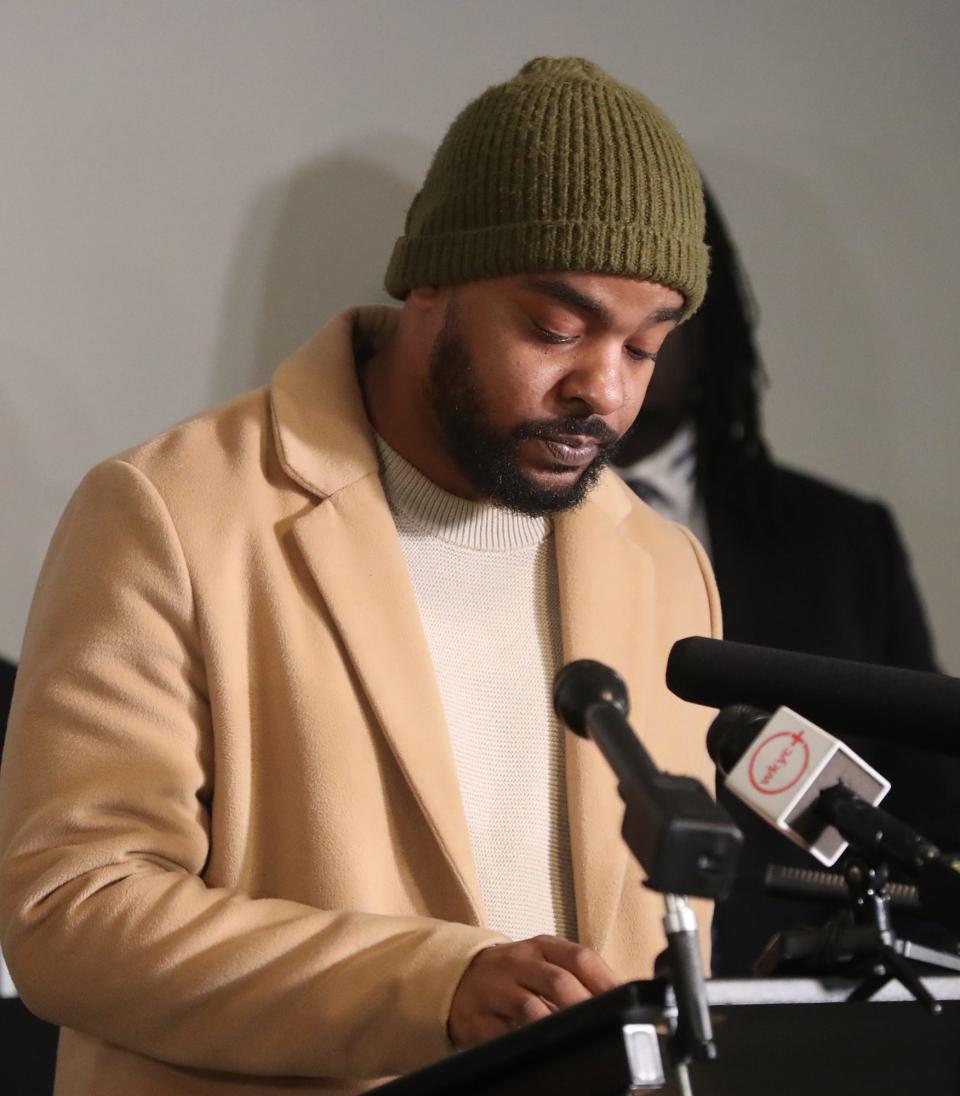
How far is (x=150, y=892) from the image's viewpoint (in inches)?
55.2

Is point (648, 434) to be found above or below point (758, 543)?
above

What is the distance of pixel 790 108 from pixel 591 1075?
2102 millimetres

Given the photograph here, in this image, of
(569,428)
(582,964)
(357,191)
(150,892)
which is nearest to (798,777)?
(582,964)

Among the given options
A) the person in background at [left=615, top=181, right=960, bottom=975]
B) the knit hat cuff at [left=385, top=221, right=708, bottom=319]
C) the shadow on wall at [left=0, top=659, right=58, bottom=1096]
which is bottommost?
the shadow on wall at [left=0, top=659, right=58, bottom=1096]

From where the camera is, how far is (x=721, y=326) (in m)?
2.53

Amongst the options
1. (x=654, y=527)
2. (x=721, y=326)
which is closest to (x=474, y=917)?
(x=654, y=527)

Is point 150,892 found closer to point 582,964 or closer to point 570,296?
point 582,964

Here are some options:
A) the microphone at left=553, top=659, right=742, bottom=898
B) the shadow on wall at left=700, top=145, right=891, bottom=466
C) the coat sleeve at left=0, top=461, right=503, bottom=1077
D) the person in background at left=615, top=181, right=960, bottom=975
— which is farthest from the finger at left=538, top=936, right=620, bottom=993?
the shadow on wall at left=700, top=145, right=891, bottom=466

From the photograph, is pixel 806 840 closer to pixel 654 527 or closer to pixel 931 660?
→ pixel 654 527

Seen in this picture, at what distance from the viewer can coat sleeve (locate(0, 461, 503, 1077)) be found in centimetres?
132

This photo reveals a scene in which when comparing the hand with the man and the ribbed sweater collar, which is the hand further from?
the ribbed sweater collar

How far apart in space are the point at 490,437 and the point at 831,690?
0.77m

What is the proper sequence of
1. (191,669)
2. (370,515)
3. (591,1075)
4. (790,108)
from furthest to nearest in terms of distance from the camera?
(790,108) < (370,515) < (191,669) < (591,1075)

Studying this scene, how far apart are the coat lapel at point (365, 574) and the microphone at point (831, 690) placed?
55cm
